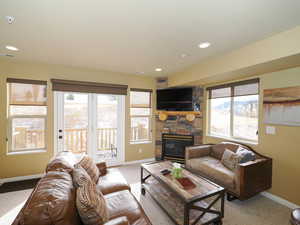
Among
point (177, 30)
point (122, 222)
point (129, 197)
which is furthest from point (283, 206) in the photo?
point (177, 30)

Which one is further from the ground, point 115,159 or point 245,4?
point 245,4

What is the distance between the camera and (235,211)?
216 centimetres

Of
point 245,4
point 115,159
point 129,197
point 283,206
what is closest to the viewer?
point 245,4

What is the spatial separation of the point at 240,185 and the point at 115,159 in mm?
3046

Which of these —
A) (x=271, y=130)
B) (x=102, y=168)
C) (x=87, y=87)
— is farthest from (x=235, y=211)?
(x=87, y=87)

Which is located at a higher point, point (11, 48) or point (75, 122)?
point (11, 48)

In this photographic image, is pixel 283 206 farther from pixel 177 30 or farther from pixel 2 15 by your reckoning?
pixel 2 15

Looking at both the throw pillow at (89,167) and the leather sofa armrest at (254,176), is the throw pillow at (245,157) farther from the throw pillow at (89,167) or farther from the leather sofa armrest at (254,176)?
the throw pillow at (89,167)

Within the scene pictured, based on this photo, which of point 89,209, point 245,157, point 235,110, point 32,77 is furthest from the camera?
point 235,110

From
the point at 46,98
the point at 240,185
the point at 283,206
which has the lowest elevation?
the point at 283,206

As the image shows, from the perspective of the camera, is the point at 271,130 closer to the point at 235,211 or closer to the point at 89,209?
the point at 235,211

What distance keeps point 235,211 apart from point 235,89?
2.50 metres

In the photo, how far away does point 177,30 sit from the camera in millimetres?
1829

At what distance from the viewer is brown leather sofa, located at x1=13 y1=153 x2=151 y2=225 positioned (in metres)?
0.92
